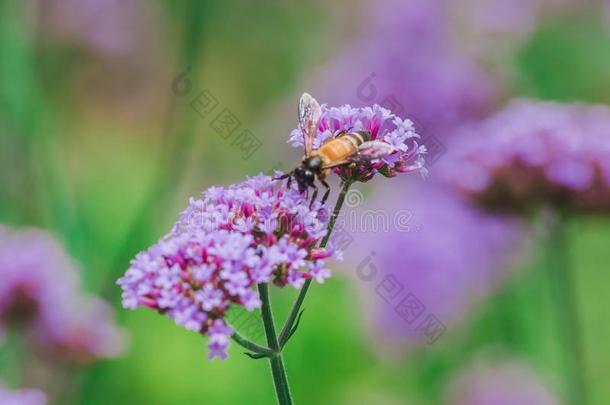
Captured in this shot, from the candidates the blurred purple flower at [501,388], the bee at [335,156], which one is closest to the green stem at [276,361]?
the bee at [335,156]

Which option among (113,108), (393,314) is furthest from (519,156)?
(113,108)

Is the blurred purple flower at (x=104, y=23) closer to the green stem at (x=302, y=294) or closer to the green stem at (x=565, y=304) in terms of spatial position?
the green stem at (x=565, y=304)

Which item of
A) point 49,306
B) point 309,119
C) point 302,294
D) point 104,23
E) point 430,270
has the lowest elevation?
point 302,294

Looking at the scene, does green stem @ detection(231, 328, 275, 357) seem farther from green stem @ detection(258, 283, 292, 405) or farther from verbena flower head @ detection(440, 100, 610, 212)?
verbena flower head @ detection(440, 100, 610, 212)

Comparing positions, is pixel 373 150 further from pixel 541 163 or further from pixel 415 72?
pixel 415 72

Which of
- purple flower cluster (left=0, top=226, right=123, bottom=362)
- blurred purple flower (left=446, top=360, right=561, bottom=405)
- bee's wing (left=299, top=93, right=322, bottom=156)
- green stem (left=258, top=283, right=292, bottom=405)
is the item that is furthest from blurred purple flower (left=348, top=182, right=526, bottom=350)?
green stem (left=258, top=283, right=292, bottom=405)

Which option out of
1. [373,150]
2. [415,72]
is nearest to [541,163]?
[373,150]

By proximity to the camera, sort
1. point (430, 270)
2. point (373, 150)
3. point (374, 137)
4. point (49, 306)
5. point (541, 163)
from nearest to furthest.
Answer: point (373, 150)
point (374, 137)
point (541, 163)
point (49, 306)
point (430, 270)
